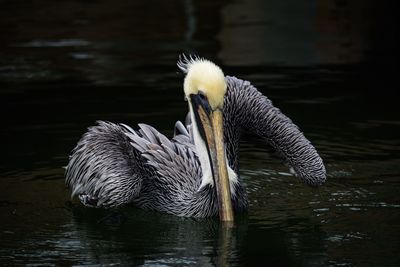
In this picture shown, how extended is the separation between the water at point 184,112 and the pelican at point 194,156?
128 millimetres

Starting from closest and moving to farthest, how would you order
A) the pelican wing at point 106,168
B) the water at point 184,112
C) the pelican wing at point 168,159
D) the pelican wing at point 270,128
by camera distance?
the water at point 184,112, the pelican wing at point 106,168, the pelican wing at point 168,159, the pelican wing at point 270,128

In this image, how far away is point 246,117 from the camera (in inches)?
285

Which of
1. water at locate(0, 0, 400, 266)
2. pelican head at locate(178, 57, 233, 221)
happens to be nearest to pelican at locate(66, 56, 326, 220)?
pelican head at locate(178, 57, 233, 221)

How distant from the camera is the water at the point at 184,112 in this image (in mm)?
6301

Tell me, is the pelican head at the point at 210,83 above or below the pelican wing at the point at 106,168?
above

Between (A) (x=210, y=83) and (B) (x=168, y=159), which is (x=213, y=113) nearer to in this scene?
(A) (x=210, y=83)

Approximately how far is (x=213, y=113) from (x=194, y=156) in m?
0.70

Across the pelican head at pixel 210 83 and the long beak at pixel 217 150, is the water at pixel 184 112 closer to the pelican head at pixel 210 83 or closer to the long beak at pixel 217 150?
the long beak at pixel 217 150

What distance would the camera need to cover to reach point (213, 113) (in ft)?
21.4

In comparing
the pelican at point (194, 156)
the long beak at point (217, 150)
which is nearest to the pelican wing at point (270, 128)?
the pelican at point (194, 156)

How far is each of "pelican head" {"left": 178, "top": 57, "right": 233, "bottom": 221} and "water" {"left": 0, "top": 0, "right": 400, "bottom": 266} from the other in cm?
24

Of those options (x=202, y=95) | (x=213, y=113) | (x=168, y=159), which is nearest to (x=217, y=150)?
(x=213, y=113)

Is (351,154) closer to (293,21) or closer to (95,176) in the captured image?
(95,176)

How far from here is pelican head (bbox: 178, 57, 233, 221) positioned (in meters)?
6.49
